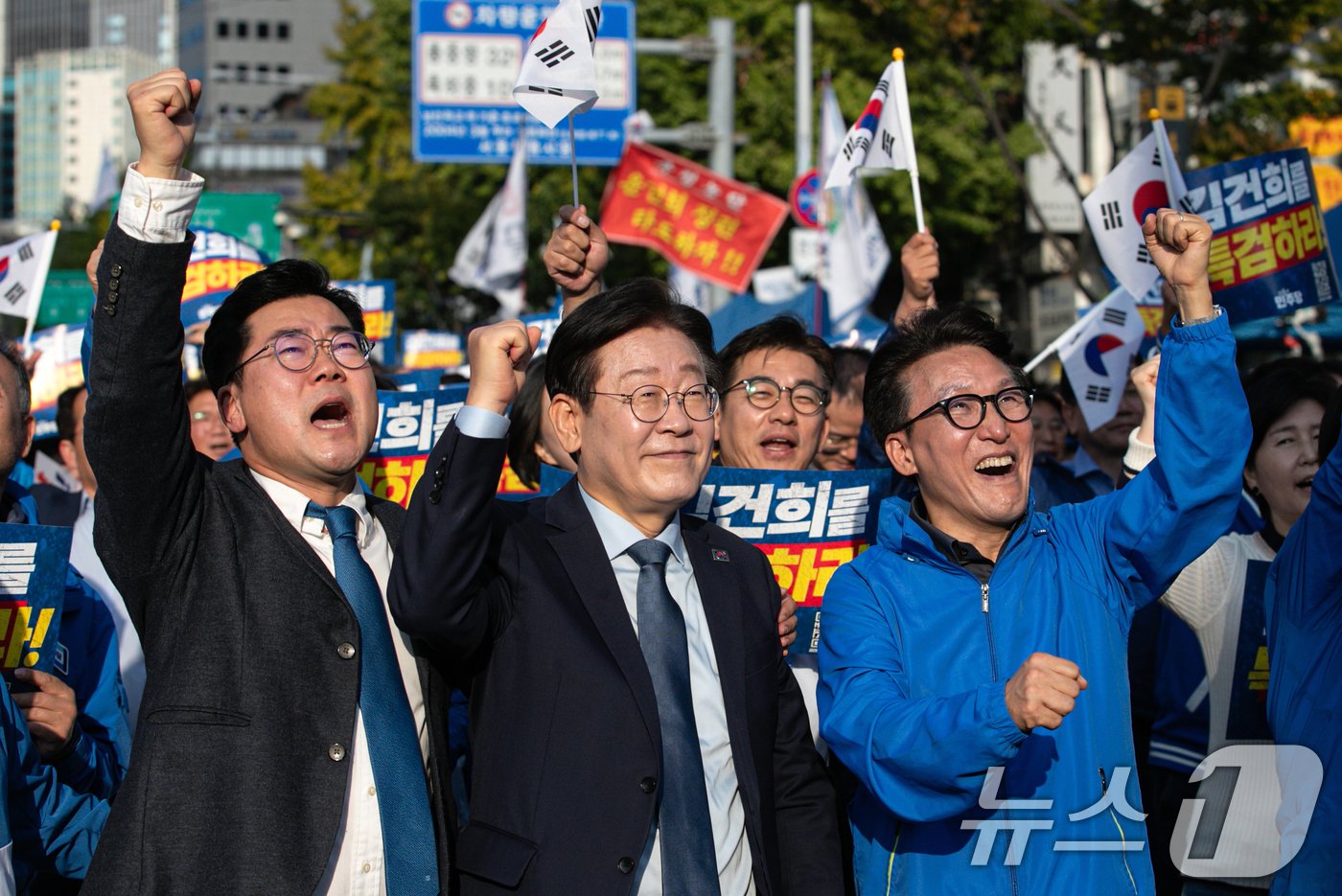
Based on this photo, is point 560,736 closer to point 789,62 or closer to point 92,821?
point 92,821

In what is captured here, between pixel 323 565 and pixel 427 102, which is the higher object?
pixel 427 102

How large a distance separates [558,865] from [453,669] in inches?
20.0

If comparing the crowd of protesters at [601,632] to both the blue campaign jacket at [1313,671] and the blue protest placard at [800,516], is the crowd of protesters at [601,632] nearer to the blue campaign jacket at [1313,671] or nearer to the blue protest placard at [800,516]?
the blue campaign jacket at [1313,671]

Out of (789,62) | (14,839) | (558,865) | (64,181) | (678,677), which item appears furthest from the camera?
(64,181)

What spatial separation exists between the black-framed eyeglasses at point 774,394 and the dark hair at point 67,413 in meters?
3.19

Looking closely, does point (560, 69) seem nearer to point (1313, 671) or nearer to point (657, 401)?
point (657, 401)

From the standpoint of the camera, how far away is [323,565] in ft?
9.52

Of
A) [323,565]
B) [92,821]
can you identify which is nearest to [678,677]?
Answer: [323,565]

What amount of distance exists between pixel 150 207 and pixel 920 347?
5.48 feet

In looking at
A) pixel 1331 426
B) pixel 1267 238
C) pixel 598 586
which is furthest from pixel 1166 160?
pixel 598 586

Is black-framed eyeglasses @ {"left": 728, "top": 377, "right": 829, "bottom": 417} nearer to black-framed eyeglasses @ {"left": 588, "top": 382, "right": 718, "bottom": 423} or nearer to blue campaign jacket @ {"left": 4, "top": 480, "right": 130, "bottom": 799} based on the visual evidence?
black-framed eyeglasses @ {"left": 588, "top": 382, "right": 718, "bottom": 423}

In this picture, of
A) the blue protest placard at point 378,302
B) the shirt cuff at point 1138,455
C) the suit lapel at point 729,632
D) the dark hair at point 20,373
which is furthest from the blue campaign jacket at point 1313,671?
the blue protest placard at point 378,302

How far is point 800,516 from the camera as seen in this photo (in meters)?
4.07

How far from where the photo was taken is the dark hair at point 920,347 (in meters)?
3.25
